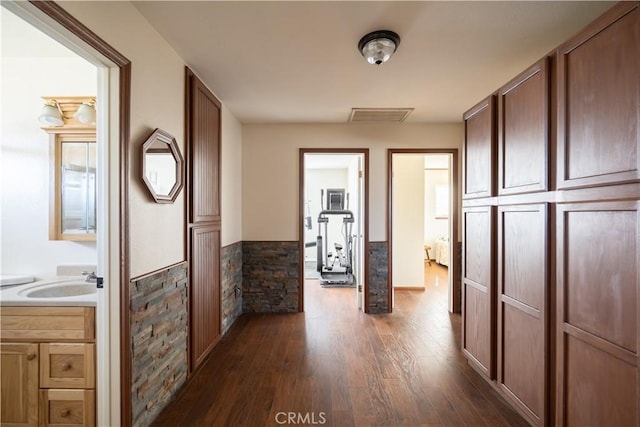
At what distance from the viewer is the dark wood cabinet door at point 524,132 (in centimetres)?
165

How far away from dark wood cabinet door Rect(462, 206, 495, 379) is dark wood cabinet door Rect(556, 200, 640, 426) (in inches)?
22.1

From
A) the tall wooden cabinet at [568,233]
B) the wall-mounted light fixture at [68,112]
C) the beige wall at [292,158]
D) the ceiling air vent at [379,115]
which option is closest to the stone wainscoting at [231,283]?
the beige wall at [292,158]

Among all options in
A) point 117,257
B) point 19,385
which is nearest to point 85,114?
point 117,257

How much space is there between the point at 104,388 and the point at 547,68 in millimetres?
2920

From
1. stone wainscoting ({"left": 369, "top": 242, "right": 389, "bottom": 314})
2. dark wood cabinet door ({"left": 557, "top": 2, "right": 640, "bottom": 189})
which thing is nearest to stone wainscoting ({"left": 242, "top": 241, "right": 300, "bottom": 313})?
stone wainscoting ({"left": 369, "top": 242, "right": 389, "bottom": 314})

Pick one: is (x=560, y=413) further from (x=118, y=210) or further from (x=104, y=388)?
(x=118, y=210)

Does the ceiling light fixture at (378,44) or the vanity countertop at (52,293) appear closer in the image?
the vanity countertop at (52,293)

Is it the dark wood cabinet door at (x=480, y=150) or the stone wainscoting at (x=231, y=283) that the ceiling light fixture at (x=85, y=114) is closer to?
the stone wainscoting at (x=231, y=283)

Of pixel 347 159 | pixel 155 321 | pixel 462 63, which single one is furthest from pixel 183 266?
pixel 347 159

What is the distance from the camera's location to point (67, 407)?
1.56 m

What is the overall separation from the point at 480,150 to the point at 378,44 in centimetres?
111

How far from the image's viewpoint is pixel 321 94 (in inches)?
112

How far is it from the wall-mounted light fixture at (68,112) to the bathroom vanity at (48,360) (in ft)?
3.82

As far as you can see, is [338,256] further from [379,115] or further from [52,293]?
[52,293]
